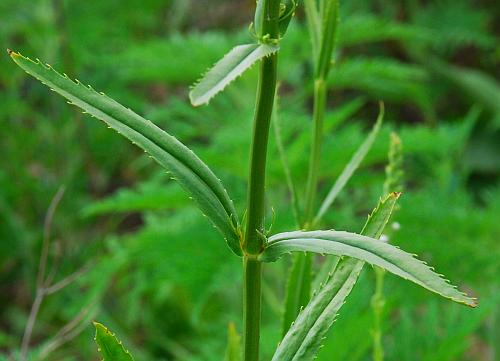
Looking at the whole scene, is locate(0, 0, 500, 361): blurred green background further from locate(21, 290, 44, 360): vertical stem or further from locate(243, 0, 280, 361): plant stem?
locate(243, 0, 280, 361): plant stem

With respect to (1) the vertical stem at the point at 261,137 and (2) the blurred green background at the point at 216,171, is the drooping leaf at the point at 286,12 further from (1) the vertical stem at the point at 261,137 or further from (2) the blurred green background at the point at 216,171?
(2) the blurred green background at the point at 216,171

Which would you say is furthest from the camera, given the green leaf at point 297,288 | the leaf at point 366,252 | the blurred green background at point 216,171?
the blurred green background at point 216,171

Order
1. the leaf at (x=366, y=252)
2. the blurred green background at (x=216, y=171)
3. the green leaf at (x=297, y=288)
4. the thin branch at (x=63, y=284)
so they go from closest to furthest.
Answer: the leaf at (x=366, y=252) → the green leaf at (x=297, y=288) → the thin branch at (x=63, y=284) → the blurred green background at (x=216, y=171)

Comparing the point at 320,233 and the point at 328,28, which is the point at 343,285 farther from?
the point at 328,28

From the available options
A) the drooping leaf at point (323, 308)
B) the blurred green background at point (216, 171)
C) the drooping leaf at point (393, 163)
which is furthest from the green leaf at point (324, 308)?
the blurred green background at point (216, 171)

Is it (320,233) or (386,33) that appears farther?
(386,33)

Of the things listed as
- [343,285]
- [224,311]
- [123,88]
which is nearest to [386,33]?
[224,311]

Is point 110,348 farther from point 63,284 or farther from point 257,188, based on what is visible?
point 63,284

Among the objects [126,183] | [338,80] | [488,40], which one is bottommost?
[126,183]
